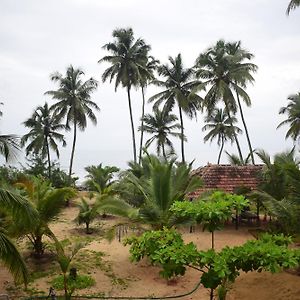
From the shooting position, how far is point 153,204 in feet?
39.1

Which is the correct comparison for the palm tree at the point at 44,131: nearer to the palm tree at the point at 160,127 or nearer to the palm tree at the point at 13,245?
the palm tree at the point at 160,127

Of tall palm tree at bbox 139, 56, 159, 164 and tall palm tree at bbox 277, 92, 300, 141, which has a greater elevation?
tall palm tree at bbox 139, 56, 159, 164

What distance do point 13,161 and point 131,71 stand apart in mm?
23065

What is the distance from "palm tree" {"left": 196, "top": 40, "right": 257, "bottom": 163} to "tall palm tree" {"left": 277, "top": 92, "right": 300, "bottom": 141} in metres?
5.18

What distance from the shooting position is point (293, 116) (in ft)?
97.4

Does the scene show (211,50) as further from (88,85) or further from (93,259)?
(93,259)

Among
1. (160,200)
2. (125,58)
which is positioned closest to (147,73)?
(125,58)

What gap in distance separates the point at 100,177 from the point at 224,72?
1126cm

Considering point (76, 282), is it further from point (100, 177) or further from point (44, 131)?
point (44, 131)

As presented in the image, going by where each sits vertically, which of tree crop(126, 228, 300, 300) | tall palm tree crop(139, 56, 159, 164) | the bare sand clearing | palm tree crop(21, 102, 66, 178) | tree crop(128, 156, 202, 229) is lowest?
the bare sand clearing

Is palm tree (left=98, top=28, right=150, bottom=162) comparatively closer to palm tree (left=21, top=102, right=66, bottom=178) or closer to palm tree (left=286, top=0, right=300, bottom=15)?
palm tree (left=21, top=102, right=66, bottom=178)

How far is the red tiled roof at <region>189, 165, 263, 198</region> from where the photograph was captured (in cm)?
1817

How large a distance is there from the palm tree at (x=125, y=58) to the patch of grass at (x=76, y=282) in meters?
21.3

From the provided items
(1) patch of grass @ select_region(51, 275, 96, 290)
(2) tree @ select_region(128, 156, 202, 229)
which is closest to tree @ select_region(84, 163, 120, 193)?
(2) tree @ select_region(128, 156, 202, 229)
